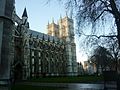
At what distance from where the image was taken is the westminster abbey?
1383 centimetres

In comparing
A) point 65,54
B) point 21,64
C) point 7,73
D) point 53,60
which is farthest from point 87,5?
point 65,54

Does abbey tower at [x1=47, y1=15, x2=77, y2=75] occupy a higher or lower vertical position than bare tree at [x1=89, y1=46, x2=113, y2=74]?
higher

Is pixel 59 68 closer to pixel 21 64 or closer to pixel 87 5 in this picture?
pixel 21 64

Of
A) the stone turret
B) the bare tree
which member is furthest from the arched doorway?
the stone turret

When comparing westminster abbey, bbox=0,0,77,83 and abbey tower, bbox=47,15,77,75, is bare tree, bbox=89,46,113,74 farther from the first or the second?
abbey tower, bbox=47,15,77,75

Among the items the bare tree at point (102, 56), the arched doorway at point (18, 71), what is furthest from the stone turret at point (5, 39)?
the arched doorway at point (18, 71)

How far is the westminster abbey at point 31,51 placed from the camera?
13.8m

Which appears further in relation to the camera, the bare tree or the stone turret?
the bare tree

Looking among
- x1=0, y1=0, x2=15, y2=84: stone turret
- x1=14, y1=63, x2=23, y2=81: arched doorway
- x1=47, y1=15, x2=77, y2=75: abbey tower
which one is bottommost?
x1=14, y1=63, x2=23, y2=81: arched doorway

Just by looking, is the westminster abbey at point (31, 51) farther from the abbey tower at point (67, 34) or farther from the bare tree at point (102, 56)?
the bare tree at point (102, 56)

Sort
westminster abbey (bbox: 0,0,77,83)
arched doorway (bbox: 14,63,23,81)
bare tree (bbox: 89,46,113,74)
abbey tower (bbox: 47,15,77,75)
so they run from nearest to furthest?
westminster abbey (bbox: 0,0,77,83) → bare tree (bbox: 89,46,113,74) → arched doorway (bbox: 14,63,23,81) → abbey tower (bbox: 47,15,77,75)

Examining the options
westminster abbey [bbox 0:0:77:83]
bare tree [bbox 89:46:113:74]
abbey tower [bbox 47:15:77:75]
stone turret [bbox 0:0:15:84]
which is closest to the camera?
stone turret [bbox 0:0:15:84]

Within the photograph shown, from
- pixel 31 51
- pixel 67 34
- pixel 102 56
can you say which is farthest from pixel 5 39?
pixel 67 34

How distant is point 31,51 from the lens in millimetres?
82062
